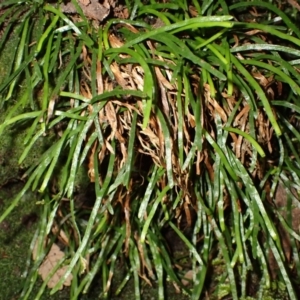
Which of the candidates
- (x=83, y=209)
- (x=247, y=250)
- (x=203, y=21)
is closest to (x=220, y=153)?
(x=203, y=21)

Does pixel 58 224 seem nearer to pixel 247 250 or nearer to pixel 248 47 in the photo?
pixel 247 250

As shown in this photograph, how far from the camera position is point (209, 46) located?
1.11 m

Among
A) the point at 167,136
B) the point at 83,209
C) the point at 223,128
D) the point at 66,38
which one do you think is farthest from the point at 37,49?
the point at 83,209

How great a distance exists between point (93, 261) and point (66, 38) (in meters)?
0.71

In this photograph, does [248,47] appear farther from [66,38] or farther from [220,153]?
[66,38]

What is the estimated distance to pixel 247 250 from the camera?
1.44 meters

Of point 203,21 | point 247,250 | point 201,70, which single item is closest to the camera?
point 203,21

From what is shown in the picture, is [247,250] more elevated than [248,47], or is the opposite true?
[248,47]

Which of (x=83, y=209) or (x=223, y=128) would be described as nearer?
(x=223, y=128)

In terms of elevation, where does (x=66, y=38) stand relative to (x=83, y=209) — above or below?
above

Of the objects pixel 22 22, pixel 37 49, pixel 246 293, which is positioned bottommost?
pixel 246 293

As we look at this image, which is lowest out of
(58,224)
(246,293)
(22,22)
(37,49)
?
(246,293)

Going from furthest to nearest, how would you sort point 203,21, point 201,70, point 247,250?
1. point 247,250
2. point 201,70
3. point 203,21

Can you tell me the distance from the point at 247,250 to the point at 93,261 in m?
0.47
